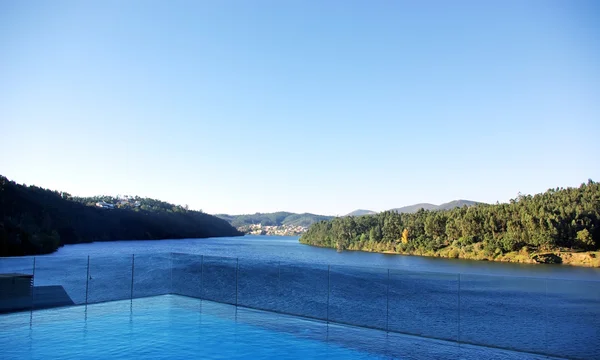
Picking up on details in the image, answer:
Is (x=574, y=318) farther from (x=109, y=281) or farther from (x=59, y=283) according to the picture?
(x=109, y=281)

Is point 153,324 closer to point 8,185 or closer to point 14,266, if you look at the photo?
point 14,266

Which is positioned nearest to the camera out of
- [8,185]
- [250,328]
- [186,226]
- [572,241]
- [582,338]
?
[250,328]

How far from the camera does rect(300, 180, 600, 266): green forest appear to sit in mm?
65062

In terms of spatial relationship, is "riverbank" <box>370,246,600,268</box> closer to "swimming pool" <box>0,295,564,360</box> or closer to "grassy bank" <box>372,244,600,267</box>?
"grassy bank" <box>372,244,600,267</box>

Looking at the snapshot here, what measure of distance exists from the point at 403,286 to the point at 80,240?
305ft

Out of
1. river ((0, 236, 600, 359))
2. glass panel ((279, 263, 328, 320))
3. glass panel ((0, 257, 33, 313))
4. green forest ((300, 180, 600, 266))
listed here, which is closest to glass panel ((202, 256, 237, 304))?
river ((0, 236, 600, 359))

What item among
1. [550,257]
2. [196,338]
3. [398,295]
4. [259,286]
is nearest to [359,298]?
[398,295]

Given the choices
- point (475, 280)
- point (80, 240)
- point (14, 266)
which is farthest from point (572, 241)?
point (80, 240)

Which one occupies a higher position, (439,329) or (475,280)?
(475,280)

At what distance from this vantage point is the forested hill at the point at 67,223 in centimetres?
6562

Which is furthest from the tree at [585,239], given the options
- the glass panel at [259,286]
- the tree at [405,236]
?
the glass panel at [259,286]

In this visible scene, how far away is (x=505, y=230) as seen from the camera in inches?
3014

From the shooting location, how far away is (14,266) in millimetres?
19625

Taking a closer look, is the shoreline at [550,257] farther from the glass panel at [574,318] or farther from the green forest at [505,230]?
the glass panel at [574,318]
